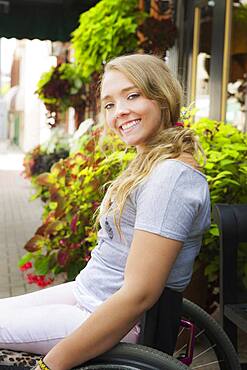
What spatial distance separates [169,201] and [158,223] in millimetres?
69

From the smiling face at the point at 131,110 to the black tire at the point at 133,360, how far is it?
62 centimetres

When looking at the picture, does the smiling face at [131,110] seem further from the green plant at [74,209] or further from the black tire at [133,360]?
the green plant at [74,209]

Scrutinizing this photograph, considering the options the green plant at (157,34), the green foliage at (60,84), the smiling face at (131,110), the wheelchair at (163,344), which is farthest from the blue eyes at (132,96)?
the green foliage at (60,84)

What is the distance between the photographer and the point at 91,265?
72.7 inches

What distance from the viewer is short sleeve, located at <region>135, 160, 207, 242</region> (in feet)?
5.15

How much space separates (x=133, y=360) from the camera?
152 cm

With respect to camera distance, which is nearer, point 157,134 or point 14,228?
point 157,134

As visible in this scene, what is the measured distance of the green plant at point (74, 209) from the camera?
12.9ft

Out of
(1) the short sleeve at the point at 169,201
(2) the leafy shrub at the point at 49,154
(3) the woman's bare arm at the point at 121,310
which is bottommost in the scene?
(2) the leafy shrub at the point at 49,154

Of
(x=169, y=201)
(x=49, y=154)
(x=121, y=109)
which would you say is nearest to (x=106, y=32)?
(x=49, y=154)

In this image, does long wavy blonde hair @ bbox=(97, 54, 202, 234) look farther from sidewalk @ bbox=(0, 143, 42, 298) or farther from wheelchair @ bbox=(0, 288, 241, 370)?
sidewalk @ bbox=(0, 143, 42, 298)

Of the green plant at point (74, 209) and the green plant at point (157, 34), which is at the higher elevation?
the green plant at point (157, 34)

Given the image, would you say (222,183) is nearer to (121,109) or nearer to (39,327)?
(121,109)

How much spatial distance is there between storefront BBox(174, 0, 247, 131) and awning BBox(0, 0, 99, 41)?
2521 millimetres
